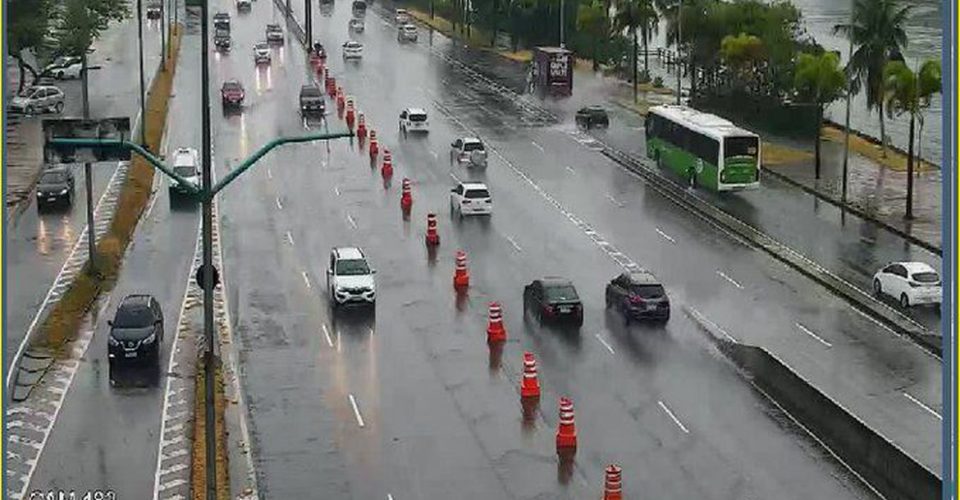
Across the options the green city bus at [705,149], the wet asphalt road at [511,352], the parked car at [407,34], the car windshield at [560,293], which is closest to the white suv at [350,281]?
the wet asphalt road at [511,352]

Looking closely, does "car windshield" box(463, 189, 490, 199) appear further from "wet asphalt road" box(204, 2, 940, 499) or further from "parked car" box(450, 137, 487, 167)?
"parked car" box(450, 137, 487, 167)

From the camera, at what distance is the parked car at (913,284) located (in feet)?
171

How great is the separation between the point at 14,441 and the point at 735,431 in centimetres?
1695

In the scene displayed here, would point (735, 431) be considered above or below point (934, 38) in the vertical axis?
below

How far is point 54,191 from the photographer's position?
67562mm

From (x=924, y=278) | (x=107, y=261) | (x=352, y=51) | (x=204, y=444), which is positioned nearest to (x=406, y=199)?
(x=107, y=261)

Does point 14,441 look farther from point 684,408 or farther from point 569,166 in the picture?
point 569,166

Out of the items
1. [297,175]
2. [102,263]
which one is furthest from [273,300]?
[297,175]

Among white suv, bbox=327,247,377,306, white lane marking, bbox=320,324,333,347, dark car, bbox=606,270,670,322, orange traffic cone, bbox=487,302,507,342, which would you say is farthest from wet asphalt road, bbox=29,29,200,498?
dark car, bbox=606,270,670,322

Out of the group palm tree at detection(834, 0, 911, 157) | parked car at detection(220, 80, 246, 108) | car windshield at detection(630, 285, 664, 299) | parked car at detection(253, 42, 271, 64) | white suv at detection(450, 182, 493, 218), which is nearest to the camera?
car windshield at detection(630, 285, 664, 299)

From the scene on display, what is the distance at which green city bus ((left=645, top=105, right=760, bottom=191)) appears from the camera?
70.4 metres

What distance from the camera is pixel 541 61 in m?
109

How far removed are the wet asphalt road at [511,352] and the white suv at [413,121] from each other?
9946 millimetres

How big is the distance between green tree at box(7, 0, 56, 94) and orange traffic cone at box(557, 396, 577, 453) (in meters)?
57.2
